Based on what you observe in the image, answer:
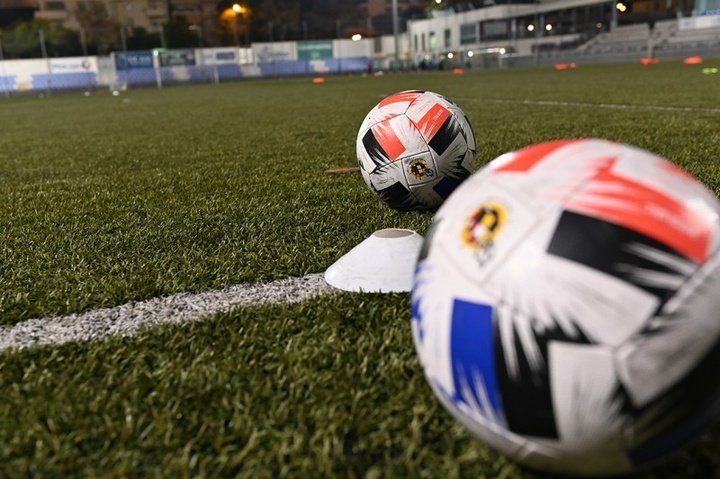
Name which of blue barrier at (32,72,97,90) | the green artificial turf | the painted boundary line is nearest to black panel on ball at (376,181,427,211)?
the green artificial turf

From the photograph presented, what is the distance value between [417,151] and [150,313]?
1.66 metres

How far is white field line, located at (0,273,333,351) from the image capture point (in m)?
2.15

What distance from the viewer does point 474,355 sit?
48.6 inches

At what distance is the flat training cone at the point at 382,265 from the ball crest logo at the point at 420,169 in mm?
943

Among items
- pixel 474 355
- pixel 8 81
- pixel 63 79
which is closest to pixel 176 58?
pixel 63 79

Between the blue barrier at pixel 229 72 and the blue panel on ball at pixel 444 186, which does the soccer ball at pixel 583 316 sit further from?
the blue barrier at pixel 229 72

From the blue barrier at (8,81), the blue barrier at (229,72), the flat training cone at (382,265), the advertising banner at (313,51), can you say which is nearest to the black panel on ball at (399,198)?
the flat training cone at (382,265)

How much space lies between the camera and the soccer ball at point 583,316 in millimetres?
1139

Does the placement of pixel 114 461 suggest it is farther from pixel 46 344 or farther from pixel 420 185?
Answer: pixel 420 185

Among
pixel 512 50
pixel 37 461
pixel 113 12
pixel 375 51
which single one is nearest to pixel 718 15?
pixel 512 50

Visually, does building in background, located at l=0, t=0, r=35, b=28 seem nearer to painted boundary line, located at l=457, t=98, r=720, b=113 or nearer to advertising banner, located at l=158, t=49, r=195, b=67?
advertising banner, located at l=158, t=49, r=195, b=67

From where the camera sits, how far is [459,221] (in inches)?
53.2

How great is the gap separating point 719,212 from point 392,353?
972mm

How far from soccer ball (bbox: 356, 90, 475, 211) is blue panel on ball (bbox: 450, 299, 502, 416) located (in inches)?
84.7
